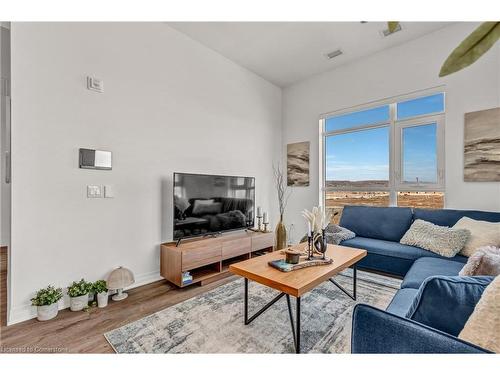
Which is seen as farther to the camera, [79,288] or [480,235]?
[480,235]

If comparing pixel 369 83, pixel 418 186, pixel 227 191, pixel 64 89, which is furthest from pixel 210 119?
pixel 418 186

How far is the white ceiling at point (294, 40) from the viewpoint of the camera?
9.19 feet

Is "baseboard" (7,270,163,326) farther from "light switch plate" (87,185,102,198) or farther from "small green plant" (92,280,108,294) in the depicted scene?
"light switch plate" (87,185,102,198)

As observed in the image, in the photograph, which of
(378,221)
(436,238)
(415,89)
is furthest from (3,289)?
(415,89)

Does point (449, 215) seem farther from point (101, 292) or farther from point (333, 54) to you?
point (101, 292)

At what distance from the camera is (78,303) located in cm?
201

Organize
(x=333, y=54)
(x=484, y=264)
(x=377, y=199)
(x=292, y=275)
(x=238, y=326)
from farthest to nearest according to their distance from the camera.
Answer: (x=377, y=199) < (x=333, y=54) < (x=238, y=326) < (x=292, y=275) < (x=484, y=264)

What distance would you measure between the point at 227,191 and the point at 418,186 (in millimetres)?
2521

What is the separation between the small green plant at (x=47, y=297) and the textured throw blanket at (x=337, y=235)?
245 centimetres

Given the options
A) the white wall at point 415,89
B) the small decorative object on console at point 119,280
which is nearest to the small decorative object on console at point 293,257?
the small decorative object on console at point 119,280

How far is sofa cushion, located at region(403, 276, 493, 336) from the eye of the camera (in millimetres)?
757

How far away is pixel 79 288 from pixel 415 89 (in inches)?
171
